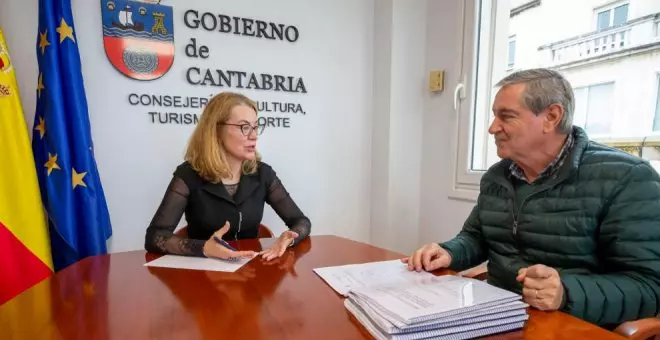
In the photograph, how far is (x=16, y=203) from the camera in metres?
1.71

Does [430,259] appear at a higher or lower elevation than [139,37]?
lower

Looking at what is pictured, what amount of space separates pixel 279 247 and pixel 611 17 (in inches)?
78.8

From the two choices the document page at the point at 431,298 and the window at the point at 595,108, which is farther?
the window at the point at 595,108

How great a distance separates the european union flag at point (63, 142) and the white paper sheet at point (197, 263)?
0.91m

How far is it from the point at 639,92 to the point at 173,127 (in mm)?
2511

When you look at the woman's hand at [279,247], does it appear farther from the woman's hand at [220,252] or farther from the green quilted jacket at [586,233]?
the green quilted jacket at [586,233]

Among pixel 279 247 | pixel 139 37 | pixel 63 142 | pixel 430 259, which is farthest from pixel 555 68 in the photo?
pixel 63 142

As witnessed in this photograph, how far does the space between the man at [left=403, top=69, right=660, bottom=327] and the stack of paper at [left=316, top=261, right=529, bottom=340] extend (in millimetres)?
159

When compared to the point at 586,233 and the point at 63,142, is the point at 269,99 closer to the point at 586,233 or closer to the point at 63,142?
the point at 63,142

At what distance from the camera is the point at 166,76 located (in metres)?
2.18

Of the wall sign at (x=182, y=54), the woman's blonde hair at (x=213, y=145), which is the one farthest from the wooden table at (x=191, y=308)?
the wall sign at (x=182, y=54)

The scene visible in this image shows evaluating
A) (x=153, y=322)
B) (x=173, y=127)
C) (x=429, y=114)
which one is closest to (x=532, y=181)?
(x=153, y=322)

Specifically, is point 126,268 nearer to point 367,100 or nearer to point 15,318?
point 15,318

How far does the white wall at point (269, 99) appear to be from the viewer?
2.02m
